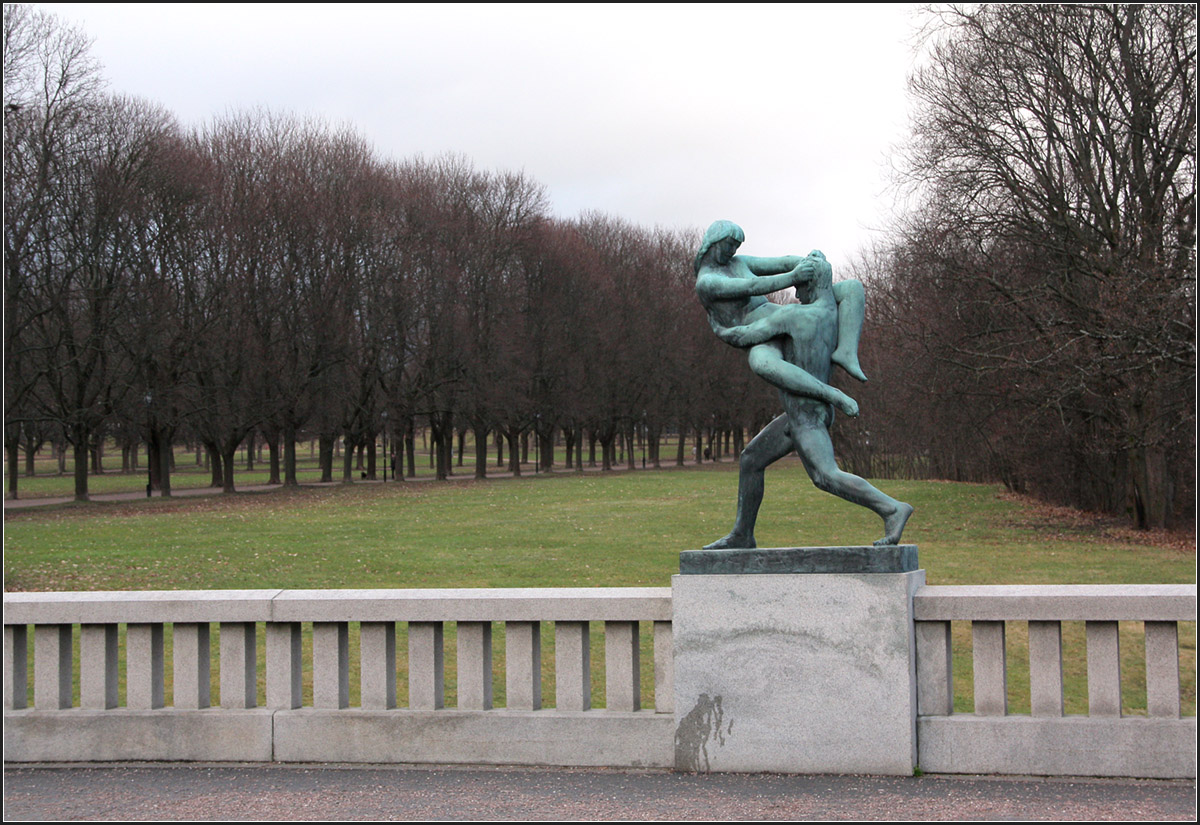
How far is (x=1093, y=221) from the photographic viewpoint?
2481 cm

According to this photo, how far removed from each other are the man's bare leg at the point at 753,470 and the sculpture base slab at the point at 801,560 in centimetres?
21

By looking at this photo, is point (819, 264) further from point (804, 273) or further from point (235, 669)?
point (235, 669)

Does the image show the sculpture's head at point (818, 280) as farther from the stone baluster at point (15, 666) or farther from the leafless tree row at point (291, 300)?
the leafless tree row at point (291, 300)

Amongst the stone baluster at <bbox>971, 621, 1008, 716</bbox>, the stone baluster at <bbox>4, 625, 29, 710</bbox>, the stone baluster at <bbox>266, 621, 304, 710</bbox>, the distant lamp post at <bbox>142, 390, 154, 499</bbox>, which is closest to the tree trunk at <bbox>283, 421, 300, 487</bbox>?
the distant lamp post at <bbox>142, 390, 154, 499</bbox>

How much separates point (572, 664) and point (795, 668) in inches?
43.4

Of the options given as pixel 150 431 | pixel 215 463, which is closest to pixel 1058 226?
pixel 150 431

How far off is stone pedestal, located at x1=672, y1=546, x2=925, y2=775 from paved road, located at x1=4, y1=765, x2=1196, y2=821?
0.13 m

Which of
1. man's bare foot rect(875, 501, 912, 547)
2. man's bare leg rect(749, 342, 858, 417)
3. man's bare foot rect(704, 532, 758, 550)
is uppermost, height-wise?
man's bare leg rect(749, 342, 858, 417)

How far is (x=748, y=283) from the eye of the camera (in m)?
5.68

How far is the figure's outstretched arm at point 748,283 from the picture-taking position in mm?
5648

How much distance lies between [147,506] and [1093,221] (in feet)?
97.9

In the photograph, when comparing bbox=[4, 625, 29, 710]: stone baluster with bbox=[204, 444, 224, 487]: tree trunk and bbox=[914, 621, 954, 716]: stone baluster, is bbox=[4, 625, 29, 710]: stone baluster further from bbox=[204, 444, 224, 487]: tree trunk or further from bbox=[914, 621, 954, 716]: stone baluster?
bbox=[204, 444, 224, 487]: tree trunk

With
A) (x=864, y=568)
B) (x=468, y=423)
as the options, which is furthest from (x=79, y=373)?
(x=864, y=568)

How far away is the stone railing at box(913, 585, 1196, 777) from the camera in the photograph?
5102 millimetres
